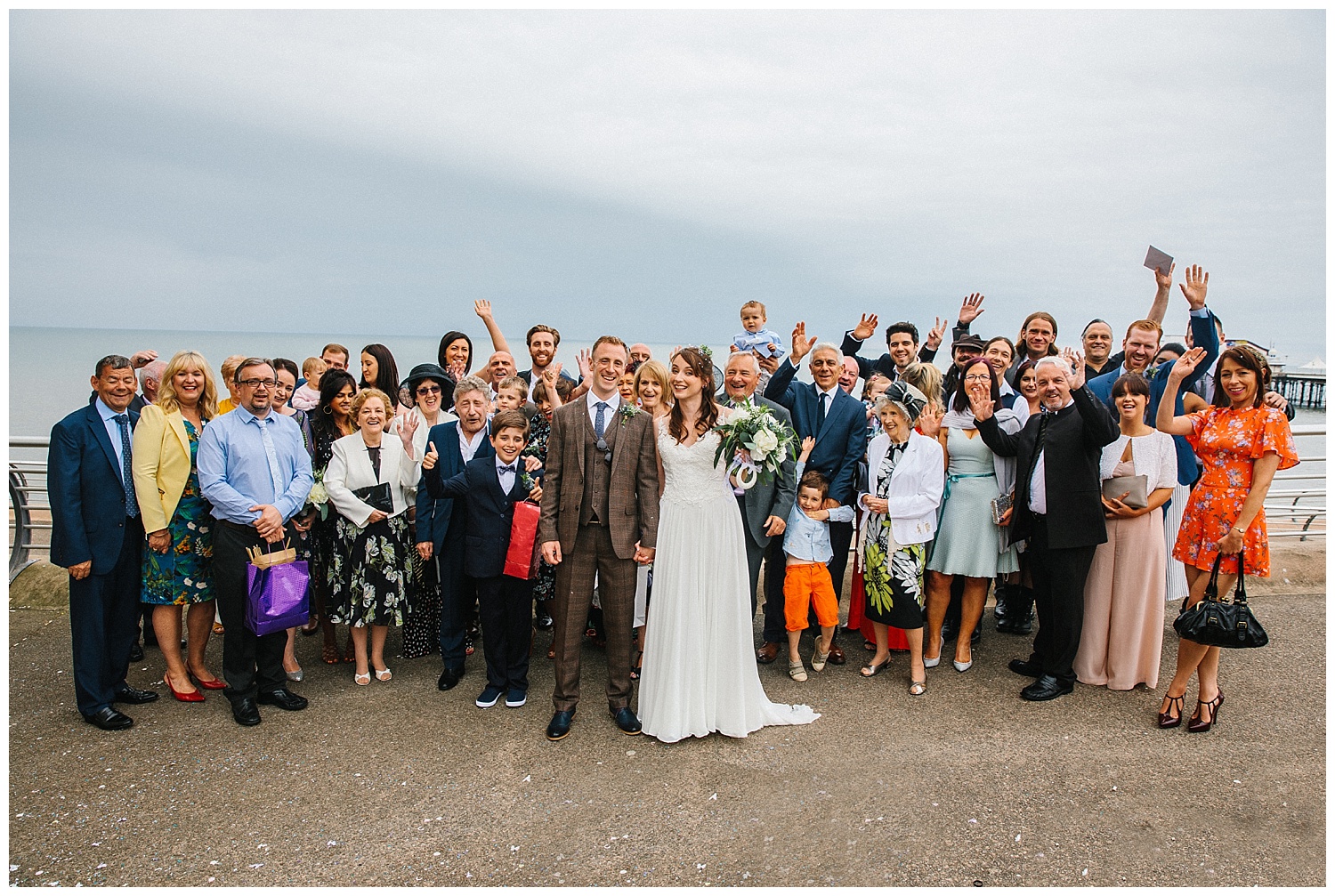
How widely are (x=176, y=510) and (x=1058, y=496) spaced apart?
5591 mm

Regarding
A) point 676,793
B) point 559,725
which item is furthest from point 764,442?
point 559,725

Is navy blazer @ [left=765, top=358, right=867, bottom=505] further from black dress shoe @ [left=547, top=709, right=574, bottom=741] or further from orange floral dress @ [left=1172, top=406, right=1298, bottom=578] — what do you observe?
black dress shoe @ [left=547, top=709, right=574, bottom=741]

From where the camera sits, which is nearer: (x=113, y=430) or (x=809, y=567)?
(x=113, y=430)

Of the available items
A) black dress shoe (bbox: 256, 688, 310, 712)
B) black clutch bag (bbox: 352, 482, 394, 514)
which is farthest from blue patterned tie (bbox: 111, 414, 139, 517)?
black dress shoe (bbox: 256, 688, 310, 712)

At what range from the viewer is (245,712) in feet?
15.2

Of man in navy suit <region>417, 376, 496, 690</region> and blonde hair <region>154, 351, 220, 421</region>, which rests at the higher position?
blonde hair <region>154, 351, 220, 421</region>

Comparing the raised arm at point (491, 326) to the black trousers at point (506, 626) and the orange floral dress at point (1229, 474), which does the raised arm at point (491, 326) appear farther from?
the orange floral dress at point (1229, 474)

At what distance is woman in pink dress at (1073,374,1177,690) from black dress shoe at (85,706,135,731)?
241 inches

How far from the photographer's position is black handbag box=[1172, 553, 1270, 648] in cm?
414

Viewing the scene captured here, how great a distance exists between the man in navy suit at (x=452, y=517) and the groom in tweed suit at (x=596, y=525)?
0.72m

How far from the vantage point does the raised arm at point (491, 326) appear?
706 centimetres

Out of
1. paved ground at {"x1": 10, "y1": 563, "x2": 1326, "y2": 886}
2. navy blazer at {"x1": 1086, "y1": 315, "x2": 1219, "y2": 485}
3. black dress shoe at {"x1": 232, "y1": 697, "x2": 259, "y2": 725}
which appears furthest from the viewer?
navy blazer at {"x1": 1086, "y1": 315, "x2": 1219, "y2": 485}

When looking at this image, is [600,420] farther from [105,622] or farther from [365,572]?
[105,622]

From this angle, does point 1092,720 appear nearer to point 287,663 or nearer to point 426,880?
point 426,880
